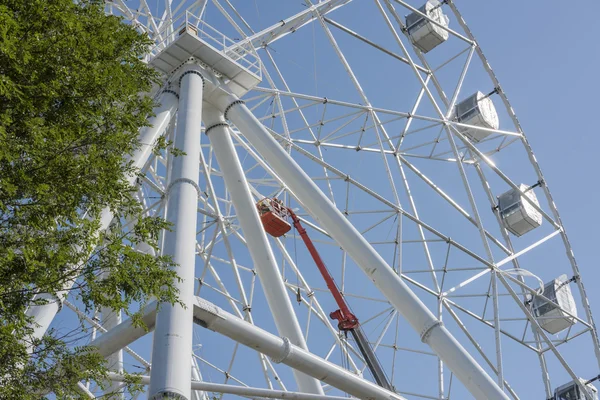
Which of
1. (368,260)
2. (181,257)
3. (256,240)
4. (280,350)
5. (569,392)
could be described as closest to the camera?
(181,257)

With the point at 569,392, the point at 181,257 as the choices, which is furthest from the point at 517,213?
the point at 181,257

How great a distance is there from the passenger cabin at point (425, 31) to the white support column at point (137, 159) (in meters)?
11.0

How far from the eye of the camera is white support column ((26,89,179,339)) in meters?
10.2

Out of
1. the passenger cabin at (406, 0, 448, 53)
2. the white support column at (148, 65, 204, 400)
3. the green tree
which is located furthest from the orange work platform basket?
the green tree

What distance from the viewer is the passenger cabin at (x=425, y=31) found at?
954 inches

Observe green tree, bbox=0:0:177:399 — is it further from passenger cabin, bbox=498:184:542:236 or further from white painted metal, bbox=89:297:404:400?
passenger cabin, bbox=498:184:542:236

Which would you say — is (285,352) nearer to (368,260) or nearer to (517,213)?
(368,260)

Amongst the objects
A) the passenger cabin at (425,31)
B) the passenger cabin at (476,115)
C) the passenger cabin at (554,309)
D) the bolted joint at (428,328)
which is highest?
the passenger cabin at (425,31)

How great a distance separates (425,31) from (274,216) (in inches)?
271

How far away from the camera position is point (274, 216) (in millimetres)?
22359

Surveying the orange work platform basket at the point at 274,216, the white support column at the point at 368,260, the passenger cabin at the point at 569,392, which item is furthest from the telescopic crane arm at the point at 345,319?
the white support column at the point at 368,260

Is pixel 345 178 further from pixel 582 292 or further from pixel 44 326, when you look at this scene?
pixel 44 326

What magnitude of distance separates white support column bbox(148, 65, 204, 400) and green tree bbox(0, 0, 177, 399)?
1.30m

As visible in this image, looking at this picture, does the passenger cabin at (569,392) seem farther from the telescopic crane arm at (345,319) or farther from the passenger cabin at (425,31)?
the passenger cabin at (425,31)
